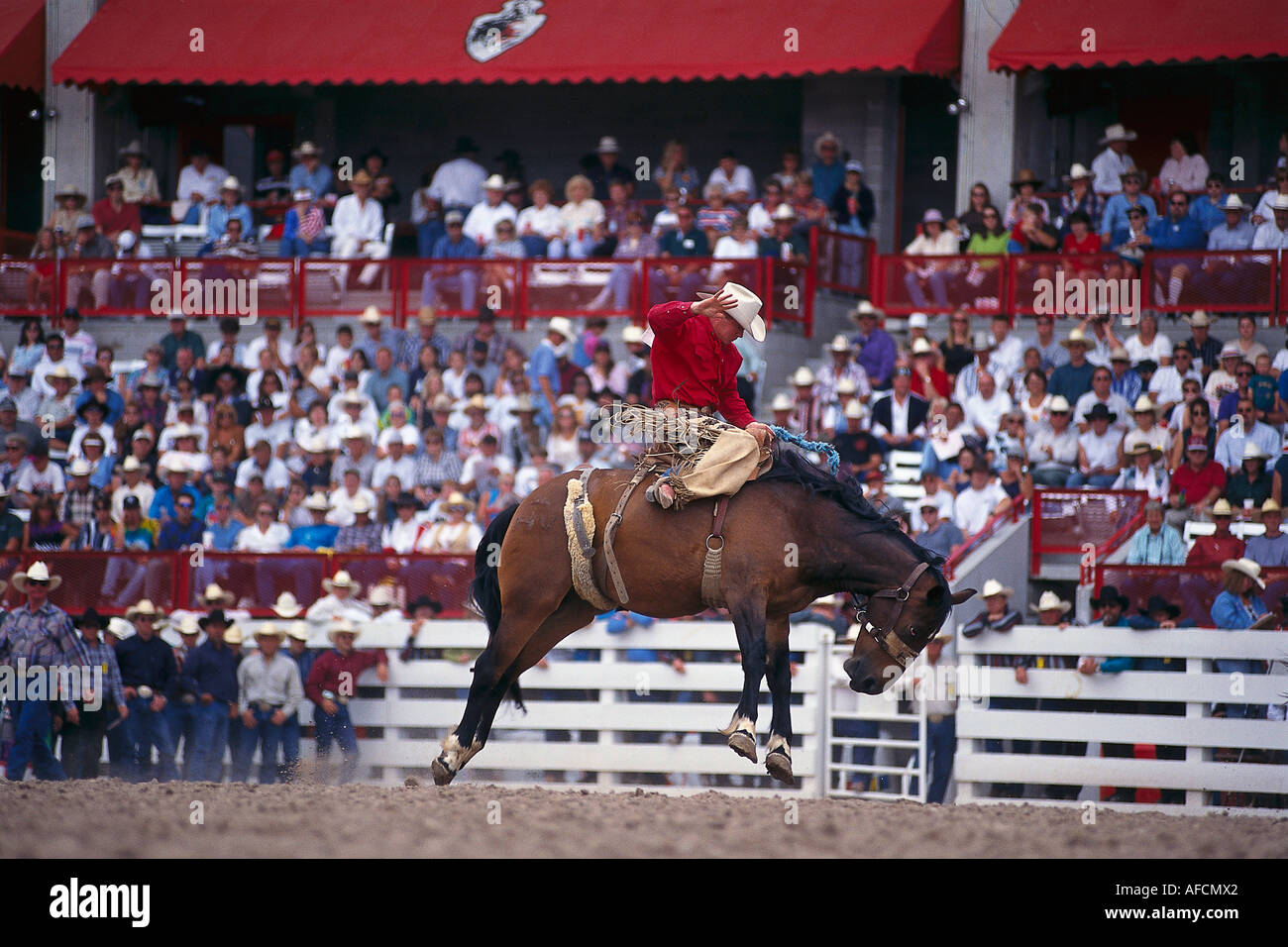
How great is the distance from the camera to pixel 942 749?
1263 centimetres

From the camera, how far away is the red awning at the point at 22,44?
22.5m

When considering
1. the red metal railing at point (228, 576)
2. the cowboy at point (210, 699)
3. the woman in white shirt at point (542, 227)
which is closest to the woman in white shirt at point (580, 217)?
the woman in white shirt at point (542, 227)

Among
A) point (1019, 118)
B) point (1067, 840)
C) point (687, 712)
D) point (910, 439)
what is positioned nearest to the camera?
point (1067, 840)

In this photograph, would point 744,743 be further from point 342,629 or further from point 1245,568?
point 342,629

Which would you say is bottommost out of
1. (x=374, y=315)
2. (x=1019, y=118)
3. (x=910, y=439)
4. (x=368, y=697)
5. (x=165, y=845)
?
(x=368, y=697)

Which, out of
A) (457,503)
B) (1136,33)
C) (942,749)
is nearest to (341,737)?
(457,503)

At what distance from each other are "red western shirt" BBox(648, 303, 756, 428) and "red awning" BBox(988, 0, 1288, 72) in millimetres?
10935

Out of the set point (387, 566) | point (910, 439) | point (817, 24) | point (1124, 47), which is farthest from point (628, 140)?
point (387, 566)

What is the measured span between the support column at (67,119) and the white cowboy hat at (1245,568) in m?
16.8

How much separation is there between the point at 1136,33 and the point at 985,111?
2.09 meters

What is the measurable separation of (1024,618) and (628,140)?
1205cm

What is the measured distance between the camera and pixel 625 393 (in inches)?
675

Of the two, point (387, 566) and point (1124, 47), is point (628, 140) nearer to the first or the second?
point (1124, 47)

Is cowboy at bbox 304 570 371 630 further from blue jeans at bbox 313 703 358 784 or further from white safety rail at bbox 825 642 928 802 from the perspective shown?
white safety rail at bbox 825 642 928 802
